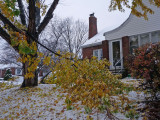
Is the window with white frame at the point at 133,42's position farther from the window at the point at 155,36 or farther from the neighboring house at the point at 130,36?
the window at the point at 155,36

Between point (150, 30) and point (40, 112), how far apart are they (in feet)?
29.8

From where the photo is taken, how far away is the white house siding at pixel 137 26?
10.0 meters

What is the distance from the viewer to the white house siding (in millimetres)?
10000

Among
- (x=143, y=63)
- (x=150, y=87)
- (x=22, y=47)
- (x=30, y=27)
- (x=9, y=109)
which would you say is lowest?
(x=9, y=109)

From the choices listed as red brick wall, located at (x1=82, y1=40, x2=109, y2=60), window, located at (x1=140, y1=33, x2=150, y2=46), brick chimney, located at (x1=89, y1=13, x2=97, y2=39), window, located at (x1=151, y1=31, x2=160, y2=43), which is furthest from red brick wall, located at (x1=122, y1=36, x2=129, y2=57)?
brick chimney, located at (x1=89, y1=13, x2=97, y2=39)

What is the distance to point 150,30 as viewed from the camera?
1009cm

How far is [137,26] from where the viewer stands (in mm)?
10742

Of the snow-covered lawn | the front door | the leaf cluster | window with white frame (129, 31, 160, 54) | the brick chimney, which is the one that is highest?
the brick chimney

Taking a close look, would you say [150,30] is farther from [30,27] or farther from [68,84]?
[68,84]

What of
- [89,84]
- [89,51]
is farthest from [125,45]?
[89,84]

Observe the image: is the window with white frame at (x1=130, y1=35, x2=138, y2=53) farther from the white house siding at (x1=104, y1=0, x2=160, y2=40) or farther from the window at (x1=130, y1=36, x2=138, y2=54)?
the white house siding at (x1=104, y1=0, x2=160, y2=40)

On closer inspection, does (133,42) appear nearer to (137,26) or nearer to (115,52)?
(137,26)

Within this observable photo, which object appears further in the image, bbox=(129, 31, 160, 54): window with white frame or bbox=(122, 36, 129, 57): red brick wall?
bbox=(122, 36, 129, 57): red brick wall

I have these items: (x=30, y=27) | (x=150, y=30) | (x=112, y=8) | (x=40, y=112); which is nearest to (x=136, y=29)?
(x=150, y=30)
